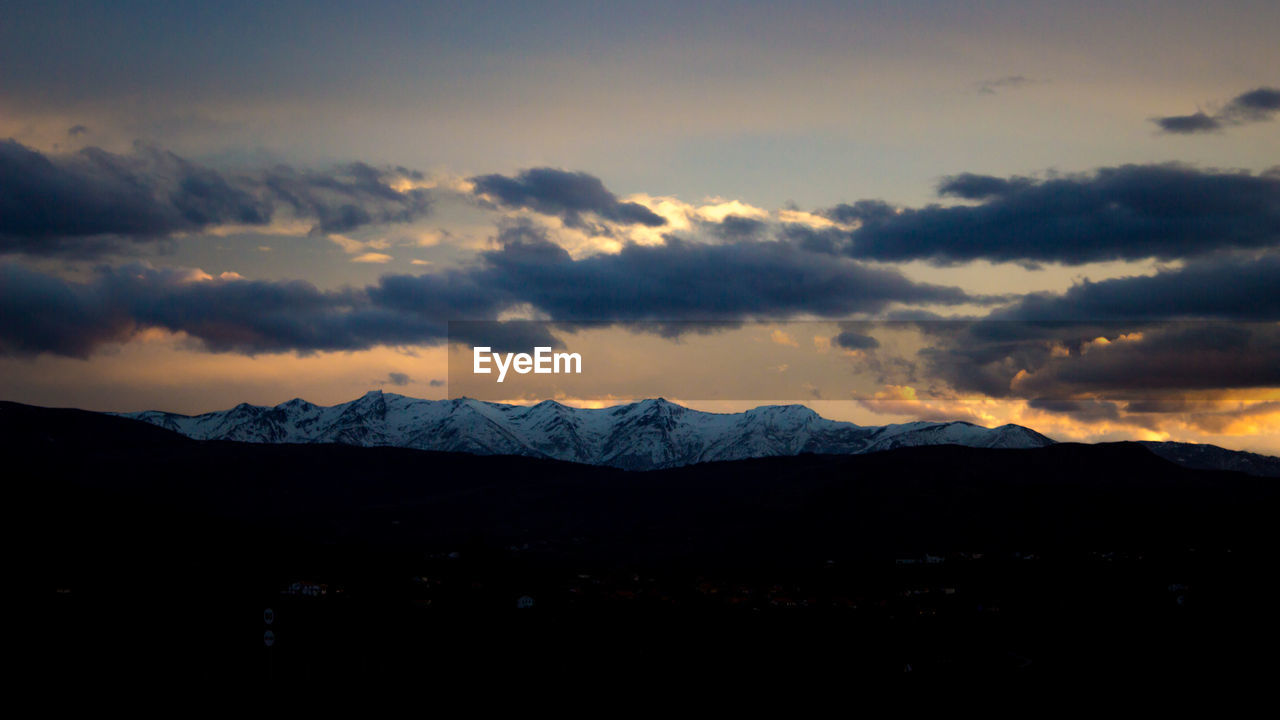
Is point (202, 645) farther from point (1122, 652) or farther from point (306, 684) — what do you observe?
point (1122, 652)

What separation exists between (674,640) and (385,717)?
62.7m

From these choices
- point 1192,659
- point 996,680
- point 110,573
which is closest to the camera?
point 996,680

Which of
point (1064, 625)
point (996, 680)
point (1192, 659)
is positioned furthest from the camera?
point (1064, 625)

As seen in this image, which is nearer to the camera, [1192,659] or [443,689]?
[443,689]

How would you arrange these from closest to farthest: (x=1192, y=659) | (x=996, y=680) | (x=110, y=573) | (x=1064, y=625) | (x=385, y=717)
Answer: (x=385, y=717)
(x=996, y=680)
(x=1192, y=659)
(x=1064, y=625)
(x=110, y=573)

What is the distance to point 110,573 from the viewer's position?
617ft

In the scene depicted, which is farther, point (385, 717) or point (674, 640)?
point (674, 640)

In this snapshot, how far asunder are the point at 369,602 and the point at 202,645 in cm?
4783

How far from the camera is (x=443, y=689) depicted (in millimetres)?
127688

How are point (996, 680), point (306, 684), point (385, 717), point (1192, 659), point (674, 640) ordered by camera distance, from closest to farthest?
1. point (385, 717)
2. point (306, 684)
3. point (996, 680)
4. point (1192, 659)
5. point (674, 640)

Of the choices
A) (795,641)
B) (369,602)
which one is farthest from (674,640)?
(369,602)

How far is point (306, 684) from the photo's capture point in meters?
125

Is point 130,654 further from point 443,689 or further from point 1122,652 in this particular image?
point 1122,652

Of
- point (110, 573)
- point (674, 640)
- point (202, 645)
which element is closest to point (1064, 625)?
point (674, 640)
